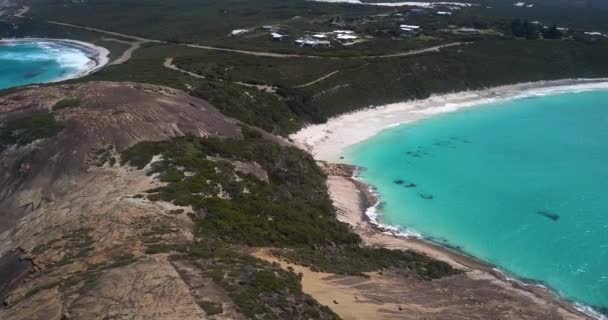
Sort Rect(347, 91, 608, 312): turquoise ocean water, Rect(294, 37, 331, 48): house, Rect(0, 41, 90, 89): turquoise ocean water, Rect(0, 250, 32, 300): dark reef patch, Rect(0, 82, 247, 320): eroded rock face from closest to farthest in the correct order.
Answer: Rect(0, 82, 247, 320): eroded rock face, Rect(0, 250, 32, 300): dark reef patch, Rect(347, 91, 608, 312): turquoise ocean water, Rect(294, 37, 331, 48): house, Rect(0, 41, 90, 89): turquoise ocean water

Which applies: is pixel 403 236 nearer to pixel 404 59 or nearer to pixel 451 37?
pixel 404 59

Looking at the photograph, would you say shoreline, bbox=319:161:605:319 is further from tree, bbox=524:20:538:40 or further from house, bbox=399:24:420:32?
tree, bbox=524:20:538:40

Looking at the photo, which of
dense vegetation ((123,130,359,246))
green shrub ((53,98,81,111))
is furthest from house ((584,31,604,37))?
green shrub ((53,98,81,111))

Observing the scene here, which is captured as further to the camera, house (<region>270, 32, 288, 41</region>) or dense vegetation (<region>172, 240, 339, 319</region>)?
house (<region>270, 32, 288, 41</region>)

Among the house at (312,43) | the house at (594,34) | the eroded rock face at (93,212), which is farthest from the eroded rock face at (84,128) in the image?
the house at (594,34)

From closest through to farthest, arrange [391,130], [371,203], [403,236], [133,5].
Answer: [403,236], [371,203], [391,130], [133,5]

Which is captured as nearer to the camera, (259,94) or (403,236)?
(403,236)

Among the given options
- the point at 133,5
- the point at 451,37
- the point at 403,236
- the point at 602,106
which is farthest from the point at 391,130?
the point at 133,5
